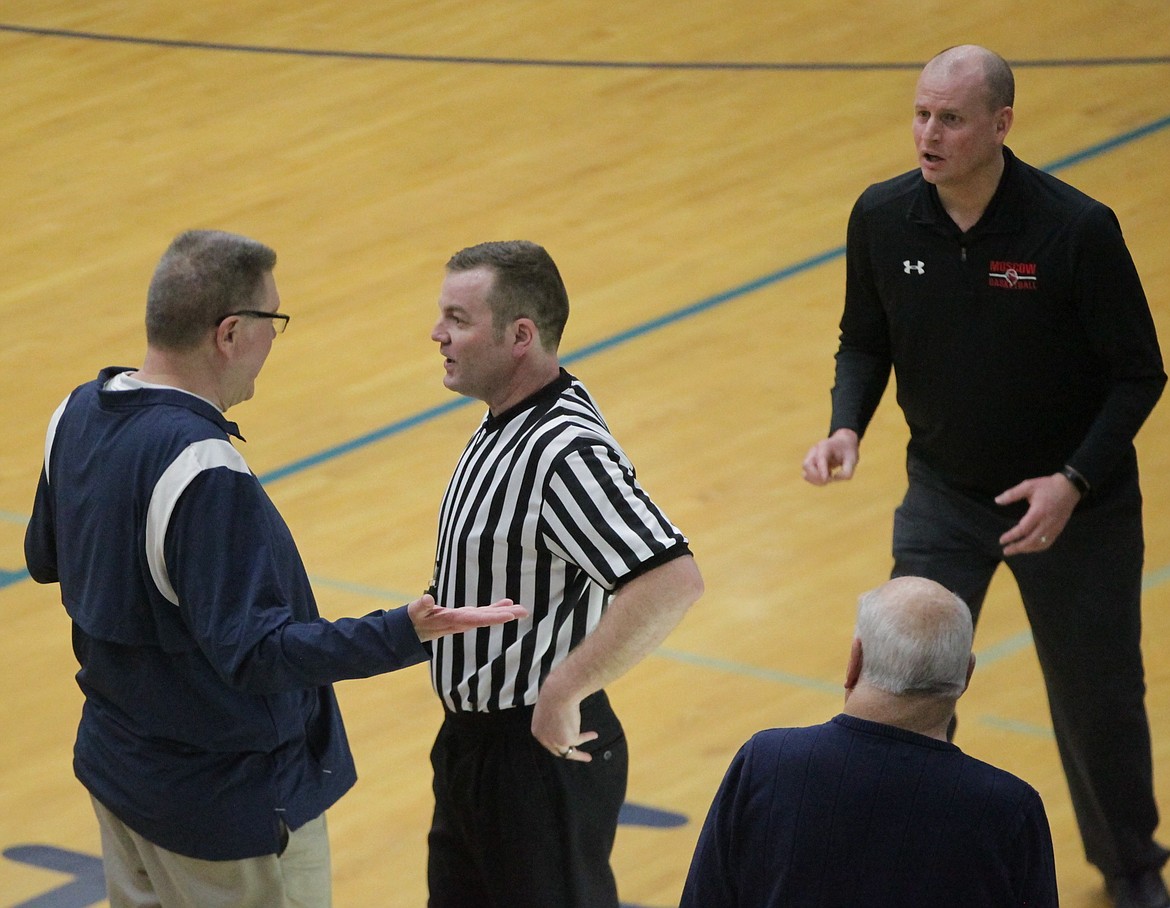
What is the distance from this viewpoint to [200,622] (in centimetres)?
331

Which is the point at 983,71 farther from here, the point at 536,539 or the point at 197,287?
the point at 197,287

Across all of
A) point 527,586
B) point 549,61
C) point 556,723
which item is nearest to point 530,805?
point 556,723

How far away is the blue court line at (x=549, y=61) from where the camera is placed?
1124cm

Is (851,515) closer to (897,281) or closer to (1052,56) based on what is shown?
(897,281)

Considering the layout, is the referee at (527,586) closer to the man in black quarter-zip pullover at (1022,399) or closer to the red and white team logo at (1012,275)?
the man in black quarter-zip pullover at (1022,399)

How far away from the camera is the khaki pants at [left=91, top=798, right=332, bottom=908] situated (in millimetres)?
3572

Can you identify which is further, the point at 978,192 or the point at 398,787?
the point at 398,787

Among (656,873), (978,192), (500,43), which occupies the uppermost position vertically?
(978,192)

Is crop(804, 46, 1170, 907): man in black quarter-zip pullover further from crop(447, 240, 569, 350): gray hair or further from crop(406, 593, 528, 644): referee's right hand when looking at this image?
crop(406, 593, 528, 644): referee's right hand

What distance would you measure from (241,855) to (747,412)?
4.43 metres

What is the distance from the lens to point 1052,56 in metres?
11.3

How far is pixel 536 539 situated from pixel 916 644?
102 centimetres

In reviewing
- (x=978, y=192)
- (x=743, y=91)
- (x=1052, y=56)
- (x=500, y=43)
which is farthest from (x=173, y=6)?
(x=978, y=192)

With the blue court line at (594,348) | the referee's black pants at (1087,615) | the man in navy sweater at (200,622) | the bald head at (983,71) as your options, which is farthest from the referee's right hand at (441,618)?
the blue court line at (594,348)
